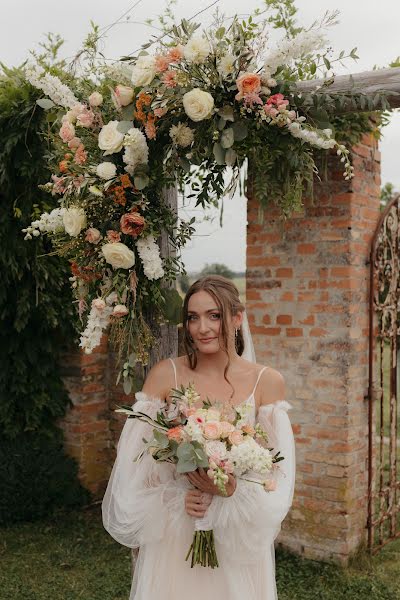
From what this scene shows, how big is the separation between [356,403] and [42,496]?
2.72 meters

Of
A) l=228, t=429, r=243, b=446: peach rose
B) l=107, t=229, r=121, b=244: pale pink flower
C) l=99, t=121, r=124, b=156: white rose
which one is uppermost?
l=99, t=121, r=124, b=156: white rose

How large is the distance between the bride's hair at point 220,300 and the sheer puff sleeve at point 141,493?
0.96 ft

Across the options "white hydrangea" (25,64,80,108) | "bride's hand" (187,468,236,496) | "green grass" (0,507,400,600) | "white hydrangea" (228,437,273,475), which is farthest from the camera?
"green grass" (0,507,400,600)

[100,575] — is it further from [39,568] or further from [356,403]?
[356,403]

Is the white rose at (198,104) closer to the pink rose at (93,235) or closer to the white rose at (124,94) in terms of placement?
the white rose at (124,94)

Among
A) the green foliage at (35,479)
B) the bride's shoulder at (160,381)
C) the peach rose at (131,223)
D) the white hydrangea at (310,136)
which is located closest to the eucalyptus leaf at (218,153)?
the white hydrangea at (310,136)

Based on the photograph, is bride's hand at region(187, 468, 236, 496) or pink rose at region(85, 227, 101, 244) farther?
pink rose at region(85, 227, 101, 244)

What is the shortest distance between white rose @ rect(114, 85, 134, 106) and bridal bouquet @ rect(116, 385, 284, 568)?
1.26 metres

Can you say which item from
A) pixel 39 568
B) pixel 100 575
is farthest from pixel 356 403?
pixel 39 568

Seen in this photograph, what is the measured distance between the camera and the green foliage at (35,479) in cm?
596

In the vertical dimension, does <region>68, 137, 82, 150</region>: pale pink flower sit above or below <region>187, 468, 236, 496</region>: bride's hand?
above

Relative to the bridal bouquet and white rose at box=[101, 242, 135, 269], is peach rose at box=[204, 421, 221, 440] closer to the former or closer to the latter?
the bridal bouquet

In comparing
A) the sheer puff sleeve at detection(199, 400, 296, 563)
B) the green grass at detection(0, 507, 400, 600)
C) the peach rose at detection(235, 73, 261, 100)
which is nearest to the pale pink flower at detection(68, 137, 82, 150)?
the peach rose at detection(235, 73, 261, 100)

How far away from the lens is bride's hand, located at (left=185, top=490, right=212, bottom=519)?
10.1 feet
